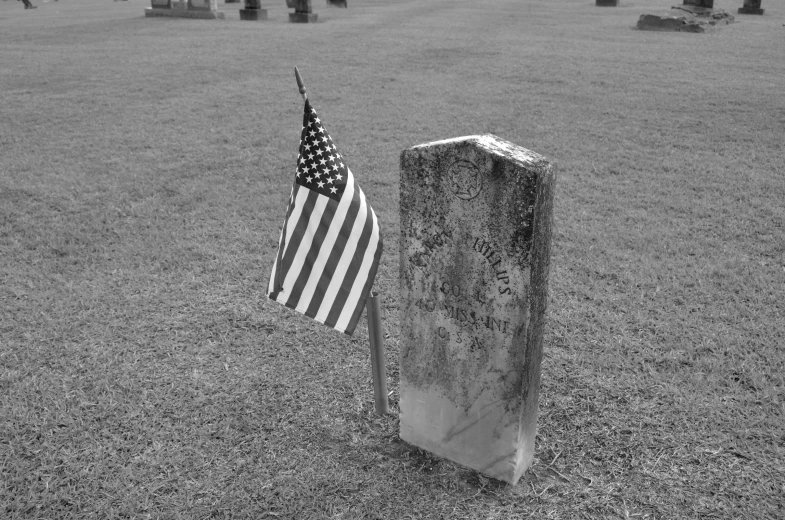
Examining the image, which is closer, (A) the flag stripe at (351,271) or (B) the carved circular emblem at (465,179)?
(B) the carved circular emblem at (465,179)

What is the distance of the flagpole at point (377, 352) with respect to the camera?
347 cm

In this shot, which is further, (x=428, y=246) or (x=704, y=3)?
(x=704, y=3)

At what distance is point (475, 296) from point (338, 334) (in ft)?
5.52

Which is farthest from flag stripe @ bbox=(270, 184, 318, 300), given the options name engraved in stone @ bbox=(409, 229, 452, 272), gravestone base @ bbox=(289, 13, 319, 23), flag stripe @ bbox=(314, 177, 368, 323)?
gravestone base @ bbox=(289, 13, 319, 23)

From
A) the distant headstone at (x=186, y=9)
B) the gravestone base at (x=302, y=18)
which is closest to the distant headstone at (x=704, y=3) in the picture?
the gravestone base at (x=302, y=18)

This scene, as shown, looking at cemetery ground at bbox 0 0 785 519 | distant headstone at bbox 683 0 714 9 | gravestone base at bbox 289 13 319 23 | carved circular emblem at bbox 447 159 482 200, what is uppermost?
distant headstone at bbox 683 0 714 9

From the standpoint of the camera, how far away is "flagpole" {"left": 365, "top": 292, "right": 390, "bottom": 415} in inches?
137

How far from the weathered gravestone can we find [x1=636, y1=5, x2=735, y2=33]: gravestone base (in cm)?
1709

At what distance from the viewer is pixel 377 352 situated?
3.50m

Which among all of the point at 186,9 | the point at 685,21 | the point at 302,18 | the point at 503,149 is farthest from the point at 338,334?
the point at 186,9

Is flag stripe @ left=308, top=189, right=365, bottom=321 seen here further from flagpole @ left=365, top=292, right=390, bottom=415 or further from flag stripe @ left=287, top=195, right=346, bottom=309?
flagpole @ left=365, top=292, right=390, bottom=415

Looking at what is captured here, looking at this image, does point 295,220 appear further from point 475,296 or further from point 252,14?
point 252,14

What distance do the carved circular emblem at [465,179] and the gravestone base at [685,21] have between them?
56.3 feet

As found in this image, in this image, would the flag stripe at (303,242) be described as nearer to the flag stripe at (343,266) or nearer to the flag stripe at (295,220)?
the flag stripe at (295,220)
